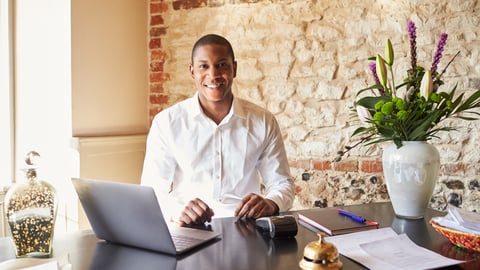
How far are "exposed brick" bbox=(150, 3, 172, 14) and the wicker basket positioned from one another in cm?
266

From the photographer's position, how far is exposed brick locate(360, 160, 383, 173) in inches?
110

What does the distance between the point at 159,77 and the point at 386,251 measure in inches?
101

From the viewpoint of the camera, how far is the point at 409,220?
5.15 feet

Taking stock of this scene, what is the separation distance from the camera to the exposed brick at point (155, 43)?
3.44m

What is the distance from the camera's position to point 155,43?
11.3 feet

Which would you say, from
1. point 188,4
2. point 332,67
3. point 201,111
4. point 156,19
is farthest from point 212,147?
point 156,19

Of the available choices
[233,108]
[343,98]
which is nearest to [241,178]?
[233,108]

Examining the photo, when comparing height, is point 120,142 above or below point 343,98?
below

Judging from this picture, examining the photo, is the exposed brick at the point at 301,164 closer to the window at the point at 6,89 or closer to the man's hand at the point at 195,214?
the man's hand at the point at 195,214

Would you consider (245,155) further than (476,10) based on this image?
No

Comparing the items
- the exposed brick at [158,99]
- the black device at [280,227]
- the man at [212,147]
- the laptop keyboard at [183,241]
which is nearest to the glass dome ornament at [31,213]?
the laptop keyboard at [183,241]

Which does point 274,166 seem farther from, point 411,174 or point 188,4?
point 188,4

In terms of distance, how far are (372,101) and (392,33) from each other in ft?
4.22

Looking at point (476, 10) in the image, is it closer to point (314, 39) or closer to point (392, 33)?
point (392, 33)
